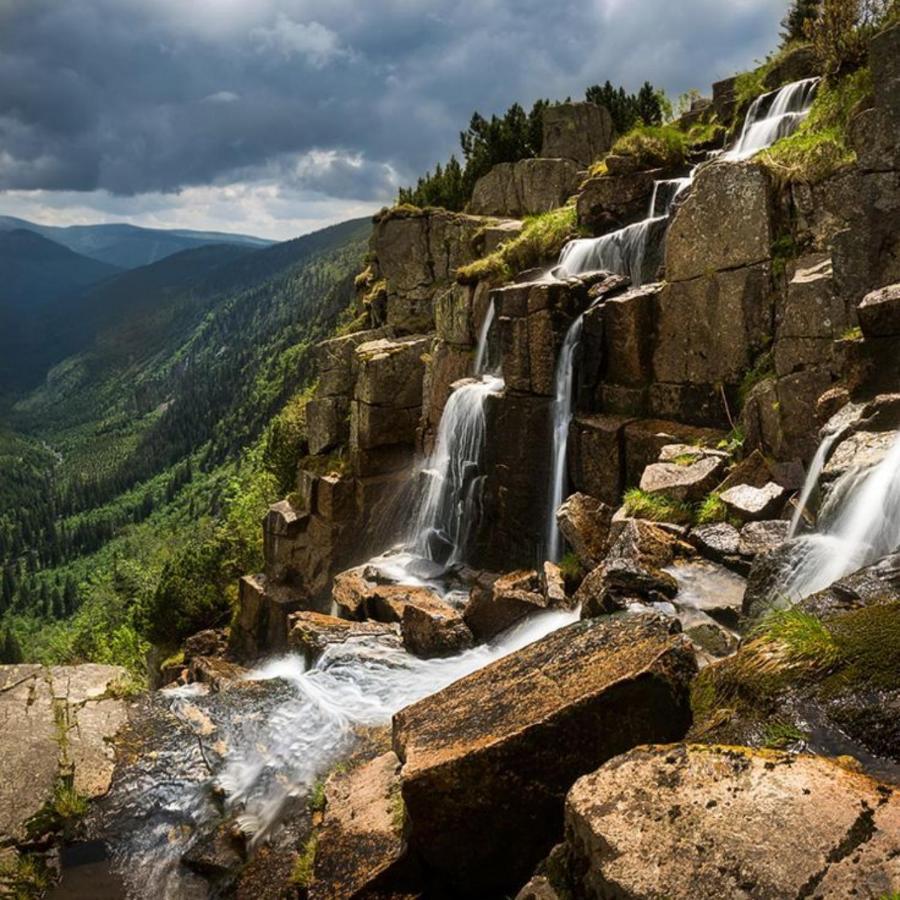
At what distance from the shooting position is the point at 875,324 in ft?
36.2

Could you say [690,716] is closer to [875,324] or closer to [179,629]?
[875,324]

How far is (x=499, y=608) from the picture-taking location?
1370 cm

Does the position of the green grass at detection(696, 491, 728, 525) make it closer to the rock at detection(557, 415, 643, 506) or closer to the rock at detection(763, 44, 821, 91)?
the rock at detection(557, 415, 643, 506)

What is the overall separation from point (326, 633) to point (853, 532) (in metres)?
10.9

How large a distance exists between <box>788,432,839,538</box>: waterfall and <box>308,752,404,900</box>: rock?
23.9 feet

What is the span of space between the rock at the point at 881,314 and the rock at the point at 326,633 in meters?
10.8

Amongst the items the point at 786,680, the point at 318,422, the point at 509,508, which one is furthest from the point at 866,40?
the point at 318,422

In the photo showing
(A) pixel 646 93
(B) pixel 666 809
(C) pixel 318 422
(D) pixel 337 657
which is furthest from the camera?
(A) pixel 646 93

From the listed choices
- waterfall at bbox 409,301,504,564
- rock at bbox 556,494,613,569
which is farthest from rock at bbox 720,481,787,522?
waterfall at bbox 409,301,504,564

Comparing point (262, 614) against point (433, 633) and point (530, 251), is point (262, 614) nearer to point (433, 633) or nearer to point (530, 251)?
point (530, 251)

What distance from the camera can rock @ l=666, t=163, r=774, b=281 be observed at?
1588 centimetres

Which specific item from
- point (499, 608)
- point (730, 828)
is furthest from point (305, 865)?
point (499, 608)

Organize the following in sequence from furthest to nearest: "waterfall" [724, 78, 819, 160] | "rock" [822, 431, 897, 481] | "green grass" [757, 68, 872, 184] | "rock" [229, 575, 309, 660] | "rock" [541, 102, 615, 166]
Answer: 1. "rock" [541, 102, 615, 166]
2. "rock" [229, 575, 309, 660]
3. "waterfall" [724, 78, 819, 160]
4. "green grass" [757, 68, 872, 184]
5. "rock" [822, 431, 897, 481]

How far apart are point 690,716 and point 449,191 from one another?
151ft
